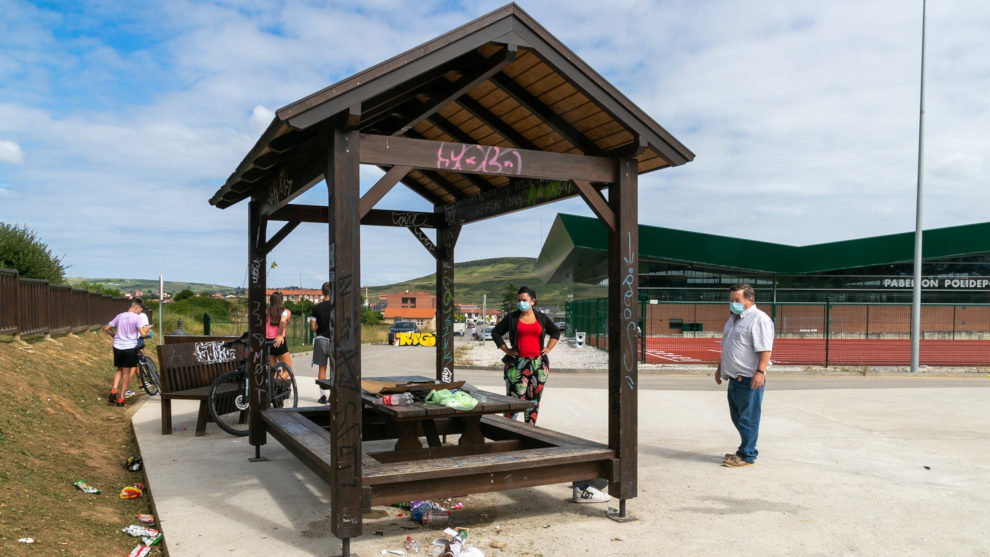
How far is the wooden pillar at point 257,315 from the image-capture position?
24.3 feet

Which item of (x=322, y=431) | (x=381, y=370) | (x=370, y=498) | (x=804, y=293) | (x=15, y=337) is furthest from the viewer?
(x=804, y=293)

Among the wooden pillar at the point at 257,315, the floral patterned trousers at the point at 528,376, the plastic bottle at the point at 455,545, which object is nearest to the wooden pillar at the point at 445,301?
the floral patterned trousers at the point at 528,376

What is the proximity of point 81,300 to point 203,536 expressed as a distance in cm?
1723

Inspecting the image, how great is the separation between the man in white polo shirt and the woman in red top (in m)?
1.75

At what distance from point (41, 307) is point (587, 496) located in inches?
559

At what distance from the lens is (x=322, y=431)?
6.18 metres

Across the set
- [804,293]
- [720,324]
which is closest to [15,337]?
[720,324]

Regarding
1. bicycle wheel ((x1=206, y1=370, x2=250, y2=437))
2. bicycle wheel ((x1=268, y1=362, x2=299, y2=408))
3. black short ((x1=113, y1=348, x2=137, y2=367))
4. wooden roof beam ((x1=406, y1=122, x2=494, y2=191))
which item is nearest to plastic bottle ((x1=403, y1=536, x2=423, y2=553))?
wooden roof beam ((x1=406, y1=122, x2=494, y2=191))

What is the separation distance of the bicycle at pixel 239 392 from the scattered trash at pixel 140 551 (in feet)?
10.9

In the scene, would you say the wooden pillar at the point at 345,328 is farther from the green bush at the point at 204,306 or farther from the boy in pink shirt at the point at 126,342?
the green bush at the point at 204,306

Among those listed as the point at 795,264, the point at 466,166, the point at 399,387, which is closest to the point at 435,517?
the point at 399,387

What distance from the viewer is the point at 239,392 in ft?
28.8

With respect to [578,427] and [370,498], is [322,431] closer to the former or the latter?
[370,498]

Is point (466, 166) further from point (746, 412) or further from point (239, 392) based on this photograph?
point (239, 392)
